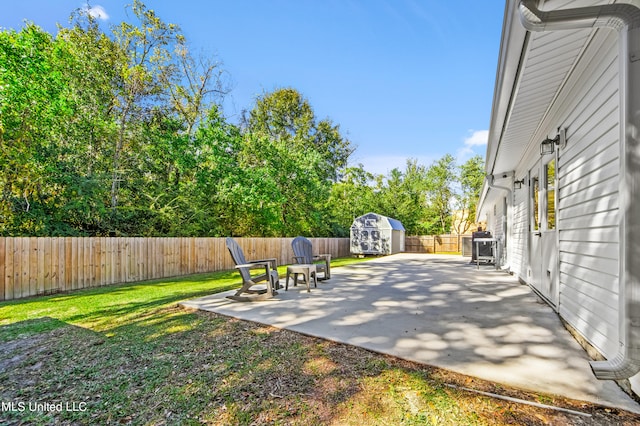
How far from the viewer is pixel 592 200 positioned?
2.52 meters

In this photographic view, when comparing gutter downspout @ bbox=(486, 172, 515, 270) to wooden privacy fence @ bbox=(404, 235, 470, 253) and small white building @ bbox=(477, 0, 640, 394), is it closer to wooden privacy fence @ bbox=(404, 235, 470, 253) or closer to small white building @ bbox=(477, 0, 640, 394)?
small white building @ bbox=(477, 0, 640, 394)

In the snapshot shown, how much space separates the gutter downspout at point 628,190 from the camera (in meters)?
1.46

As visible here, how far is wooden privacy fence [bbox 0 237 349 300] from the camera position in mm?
5382

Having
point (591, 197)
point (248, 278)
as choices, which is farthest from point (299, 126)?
point (591, 197)

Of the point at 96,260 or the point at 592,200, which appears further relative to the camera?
the point at 96,260

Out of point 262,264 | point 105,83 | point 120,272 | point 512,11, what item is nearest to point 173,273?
point 120,272

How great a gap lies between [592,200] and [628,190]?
1265 mm

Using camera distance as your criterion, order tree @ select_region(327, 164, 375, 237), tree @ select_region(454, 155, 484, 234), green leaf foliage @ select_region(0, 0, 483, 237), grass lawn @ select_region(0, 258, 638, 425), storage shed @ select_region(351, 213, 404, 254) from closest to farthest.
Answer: grass lawn @ select_region(0, 258, 638, 425) < green leaf foliage @ select_region(0, 0, 483, 237) < storage shed @ select_region(351, 213, 404, 254) < tree @ select_region(327, 164, 375, 237) < tree @ select_region(454, 155, 484, 234)

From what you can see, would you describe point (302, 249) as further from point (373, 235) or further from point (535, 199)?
point (373, 235)

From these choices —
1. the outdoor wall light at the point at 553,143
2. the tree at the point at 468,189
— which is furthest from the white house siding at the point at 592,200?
the tree at the point at 468,189

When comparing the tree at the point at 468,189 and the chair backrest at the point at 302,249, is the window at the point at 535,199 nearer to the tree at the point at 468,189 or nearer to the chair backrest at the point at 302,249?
the chair backrest at the point at 302,249

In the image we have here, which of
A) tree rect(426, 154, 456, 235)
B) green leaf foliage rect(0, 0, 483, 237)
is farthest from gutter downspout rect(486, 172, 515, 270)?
tree rect(426, 154, 456, 235)

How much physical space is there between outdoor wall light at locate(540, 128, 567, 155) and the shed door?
22 cm

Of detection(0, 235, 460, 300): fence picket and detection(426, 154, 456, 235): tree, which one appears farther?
detection(426, 154, 456, 235): tree
